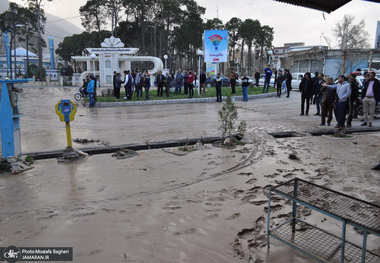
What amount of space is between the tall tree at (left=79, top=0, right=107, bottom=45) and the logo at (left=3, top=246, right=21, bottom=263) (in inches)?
1895

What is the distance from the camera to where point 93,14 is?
158 ft

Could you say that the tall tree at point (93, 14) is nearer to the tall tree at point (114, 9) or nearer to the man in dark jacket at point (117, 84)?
the tall tree at point (114, 9)

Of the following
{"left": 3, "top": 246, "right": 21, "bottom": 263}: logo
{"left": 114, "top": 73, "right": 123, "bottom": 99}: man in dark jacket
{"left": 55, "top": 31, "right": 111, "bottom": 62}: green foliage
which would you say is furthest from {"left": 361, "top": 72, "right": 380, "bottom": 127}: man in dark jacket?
{"left": 55, "top": 31, "right": 111, "bottom": 62}: green foliage

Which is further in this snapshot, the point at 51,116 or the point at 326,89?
the point at 51,116

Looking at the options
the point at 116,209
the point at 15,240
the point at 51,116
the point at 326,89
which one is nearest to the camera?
the point at 15,240

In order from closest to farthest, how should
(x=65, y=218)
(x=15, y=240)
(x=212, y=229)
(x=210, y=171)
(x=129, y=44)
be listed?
(x=15, y=240) → (x=212, y=229) → (x=65, y=218) → (x=210, y=171) → (x=129, y=44)

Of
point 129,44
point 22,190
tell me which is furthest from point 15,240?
point 129,44

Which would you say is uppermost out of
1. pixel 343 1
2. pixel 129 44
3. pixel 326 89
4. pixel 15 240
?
pixel 129 44

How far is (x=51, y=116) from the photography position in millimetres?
12477

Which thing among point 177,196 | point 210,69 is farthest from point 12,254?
point 210,69

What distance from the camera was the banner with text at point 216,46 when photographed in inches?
786

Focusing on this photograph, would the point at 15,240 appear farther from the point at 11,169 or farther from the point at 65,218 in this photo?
the point at 11,169

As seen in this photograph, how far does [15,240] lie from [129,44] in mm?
50526

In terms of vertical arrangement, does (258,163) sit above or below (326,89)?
below
